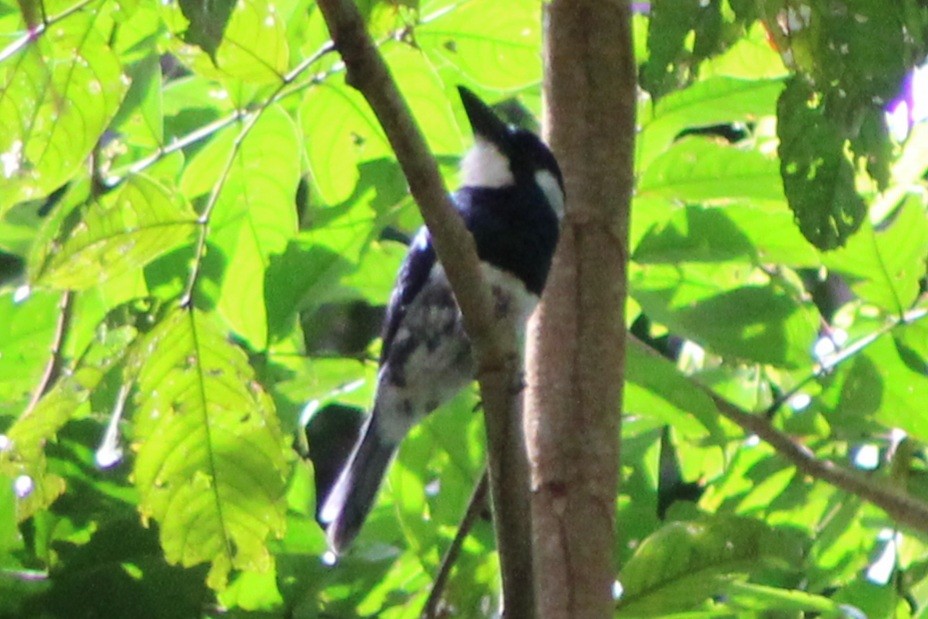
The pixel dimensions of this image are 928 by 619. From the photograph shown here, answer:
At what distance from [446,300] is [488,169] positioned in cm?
29

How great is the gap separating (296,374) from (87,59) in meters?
0.56

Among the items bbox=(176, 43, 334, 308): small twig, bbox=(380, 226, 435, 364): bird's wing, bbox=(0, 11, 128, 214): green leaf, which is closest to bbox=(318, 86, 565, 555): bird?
bbox=(380, 226, 435, 364): bird's wing

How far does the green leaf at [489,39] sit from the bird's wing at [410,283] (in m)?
0.42

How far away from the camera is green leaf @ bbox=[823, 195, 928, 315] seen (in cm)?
139

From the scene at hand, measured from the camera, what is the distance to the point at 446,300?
1.87m

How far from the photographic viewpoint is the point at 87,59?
3.43 ft

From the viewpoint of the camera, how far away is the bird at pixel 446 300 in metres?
1.69

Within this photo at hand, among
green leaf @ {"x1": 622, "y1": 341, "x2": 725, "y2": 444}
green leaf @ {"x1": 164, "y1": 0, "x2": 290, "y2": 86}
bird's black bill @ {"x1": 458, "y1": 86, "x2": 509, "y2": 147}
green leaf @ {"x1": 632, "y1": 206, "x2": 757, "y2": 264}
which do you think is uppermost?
bird's black bill @ {"x1": 458, "y1": 86, "x2": 509, "y2": 147}

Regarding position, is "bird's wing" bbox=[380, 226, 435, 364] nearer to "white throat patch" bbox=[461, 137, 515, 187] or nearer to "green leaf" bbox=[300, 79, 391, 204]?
"white throat patch" bbox=[461, 137, 515, 187]

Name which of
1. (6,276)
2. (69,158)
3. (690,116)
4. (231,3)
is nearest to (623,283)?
(690,116)

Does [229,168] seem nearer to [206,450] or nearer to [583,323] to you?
[206,450]

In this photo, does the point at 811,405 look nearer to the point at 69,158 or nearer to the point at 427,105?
the point at 427,105

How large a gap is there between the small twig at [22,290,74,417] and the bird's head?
0.69 metres

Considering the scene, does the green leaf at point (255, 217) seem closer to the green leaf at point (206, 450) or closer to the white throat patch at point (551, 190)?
the green leaf at point (206, 450)
